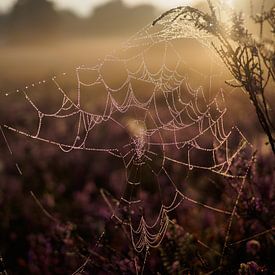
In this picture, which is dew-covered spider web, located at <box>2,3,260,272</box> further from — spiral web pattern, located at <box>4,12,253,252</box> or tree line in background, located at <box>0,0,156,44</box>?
tree line in background, located at <box>0,0,156,44</box>

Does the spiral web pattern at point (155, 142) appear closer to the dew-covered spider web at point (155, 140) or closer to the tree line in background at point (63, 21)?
the dew-covered spider web at point (155, 140)

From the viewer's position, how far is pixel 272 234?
3.26m

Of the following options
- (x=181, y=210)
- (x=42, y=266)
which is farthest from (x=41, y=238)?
(x=181, y=210)

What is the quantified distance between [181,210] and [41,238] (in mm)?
1553

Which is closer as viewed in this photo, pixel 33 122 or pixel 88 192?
pixel 88 192

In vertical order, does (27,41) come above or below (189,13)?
above

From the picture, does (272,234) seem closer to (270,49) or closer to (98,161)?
(270,49)

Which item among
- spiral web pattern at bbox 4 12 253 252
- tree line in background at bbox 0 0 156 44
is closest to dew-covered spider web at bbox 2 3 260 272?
spiral web pattern at bbox 4 12 253 252

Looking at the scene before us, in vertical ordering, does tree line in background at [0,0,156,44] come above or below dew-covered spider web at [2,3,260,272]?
above

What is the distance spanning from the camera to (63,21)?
358 ft

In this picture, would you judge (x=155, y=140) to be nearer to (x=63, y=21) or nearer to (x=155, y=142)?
(x=155, y=142)

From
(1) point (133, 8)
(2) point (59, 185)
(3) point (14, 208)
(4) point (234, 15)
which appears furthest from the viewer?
(1) point (133, 8)

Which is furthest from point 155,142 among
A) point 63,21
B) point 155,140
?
point 63,21

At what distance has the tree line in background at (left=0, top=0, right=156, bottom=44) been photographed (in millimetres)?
97500
